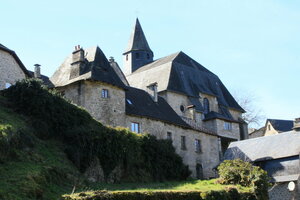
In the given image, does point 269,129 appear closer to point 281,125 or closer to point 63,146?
point 281,125

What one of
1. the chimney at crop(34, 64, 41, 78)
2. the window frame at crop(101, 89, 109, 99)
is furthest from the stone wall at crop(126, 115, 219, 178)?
the chimney at crop(34, 64, 41, 78)

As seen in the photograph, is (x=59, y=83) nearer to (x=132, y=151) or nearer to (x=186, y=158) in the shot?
(x=132, y=151)

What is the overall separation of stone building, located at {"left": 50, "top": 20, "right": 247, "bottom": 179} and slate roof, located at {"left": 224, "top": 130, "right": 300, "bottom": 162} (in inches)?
155

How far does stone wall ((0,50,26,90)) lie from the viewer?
28641 millimetres

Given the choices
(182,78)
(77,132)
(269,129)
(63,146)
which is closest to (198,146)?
(182,78)

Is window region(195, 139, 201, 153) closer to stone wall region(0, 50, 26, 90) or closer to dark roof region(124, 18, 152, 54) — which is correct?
stone wall region(0, 50, 26, 90)

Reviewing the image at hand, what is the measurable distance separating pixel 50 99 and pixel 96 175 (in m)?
4.92

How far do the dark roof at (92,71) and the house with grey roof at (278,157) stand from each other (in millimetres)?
10565

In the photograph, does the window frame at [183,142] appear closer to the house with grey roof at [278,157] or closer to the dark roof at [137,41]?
the house with grey roof at [278,157]

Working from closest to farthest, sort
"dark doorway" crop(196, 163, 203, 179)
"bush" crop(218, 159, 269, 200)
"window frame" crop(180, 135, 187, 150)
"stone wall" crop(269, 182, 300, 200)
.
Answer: "bush" crop(218, 159, 269, 200), "stone wall" crop(269, 182, 300, 200), "window frame" crop(180, 135, 187, 150), "dark doorway" crop(196, 163, 203, 179)

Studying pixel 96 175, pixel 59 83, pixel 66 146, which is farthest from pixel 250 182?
pixel 59 83

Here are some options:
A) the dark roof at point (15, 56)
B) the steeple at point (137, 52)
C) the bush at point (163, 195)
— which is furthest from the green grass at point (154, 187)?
the steeple at point (137, 52)

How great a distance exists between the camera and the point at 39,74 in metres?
33.6

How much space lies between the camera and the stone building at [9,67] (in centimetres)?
2864
